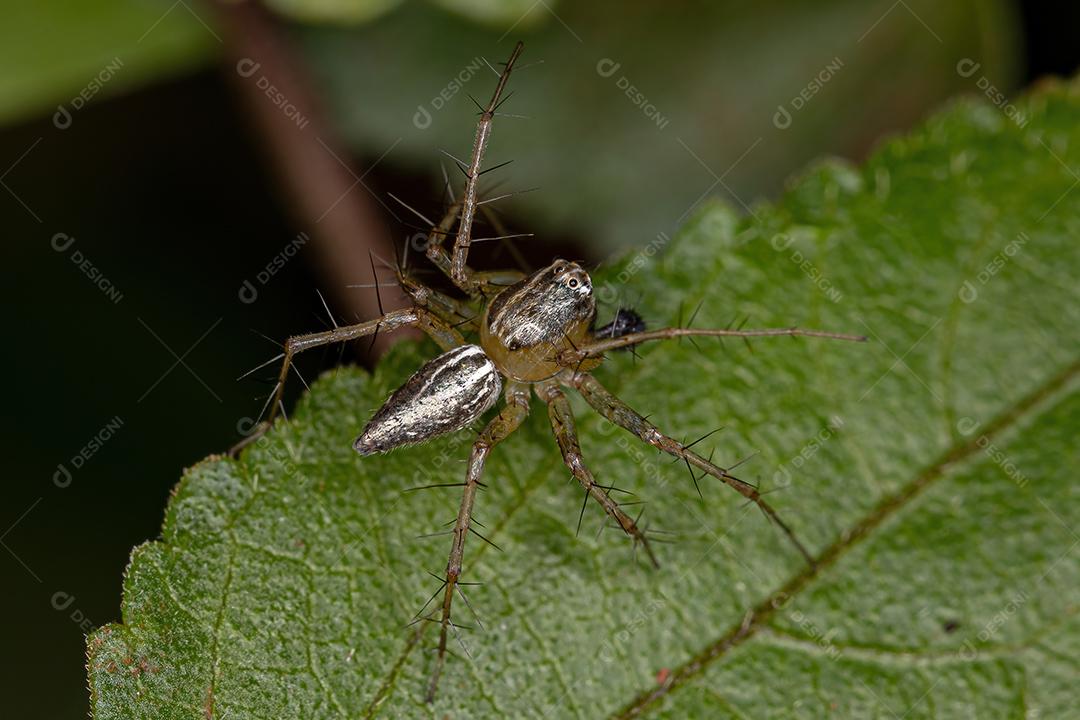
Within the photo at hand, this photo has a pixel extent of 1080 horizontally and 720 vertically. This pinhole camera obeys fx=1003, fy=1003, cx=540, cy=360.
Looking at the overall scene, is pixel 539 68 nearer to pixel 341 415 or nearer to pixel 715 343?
pixel 715 343

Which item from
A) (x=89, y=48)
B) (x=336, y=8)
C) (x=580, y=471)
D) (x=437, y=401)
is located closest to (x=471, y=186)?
(x=437, y=401)

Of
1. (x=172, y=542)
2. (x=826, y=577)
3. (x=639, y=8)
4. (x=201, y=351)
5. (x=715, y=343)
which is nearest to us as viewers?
(x=172, y=542)

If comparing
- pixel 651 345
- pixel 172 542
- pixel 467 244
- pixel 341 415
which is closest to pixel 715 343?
pixel 651 345

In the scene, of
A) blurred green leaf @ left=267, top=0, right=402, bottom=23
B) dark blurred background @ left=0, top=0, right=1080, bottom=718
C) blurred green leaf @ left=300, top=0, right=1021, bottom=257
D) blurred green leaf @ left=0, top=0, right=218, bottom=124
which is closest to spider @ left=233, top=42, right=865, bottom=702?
dark blurred background @ left=0, top=0, right=1080, bottom=718

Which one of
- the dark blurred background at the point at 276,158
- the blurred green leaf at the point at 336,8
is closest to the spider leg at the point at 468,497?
the dark blurred background at the point at 276,158

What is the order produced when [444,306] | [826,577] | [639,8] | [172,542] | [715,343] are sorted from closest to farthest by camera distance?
[172,542], [826,577], [715,343], [444,306], [639,8]

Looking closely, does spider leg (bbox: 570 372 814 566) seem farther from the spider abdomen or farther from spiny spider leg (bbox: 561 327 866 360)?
the spider abdomen

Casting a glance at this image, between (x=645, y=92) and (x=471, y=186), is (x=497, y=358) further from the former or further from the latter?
(x=645, y=92)
